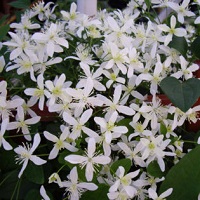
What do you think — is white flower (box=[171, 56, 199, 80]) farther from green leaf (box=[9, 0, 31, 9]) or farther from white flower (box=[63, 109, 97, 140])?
green leaf (box=[9, 0, 31, 9])

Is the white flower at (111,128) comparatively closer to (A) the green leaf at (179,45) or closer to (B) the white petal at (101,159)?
(B) the white petal at (101,159)

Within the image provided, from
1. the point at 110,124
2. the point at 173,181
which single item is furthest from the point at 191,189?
the point at 110,124

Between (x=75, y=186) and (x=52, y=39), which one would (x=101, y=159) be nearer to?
(x=75, y=186)

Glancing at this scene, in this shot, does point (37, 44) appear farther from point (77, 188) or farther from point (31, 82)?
point (77, 188)

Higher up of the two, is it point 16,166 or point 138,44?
point 138,44

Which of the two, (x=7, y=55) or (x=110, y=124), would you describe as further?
(x=7, y=55)
